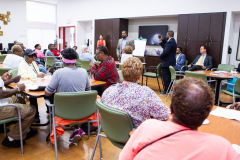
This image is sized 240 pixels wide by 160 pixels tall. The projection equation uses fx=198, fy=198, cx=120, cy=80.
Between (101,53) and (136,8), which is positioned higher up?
(136,8)

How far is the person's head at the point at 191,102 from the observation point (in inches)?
31.9

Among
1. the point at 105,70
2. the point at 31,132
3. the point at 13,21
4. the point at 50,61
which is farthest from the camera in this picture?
the point at 13,21

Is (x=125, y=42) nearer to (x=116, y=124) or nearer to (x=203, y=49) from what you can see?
(x=203, y=49)

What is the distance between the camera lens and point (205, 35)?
6.86 m

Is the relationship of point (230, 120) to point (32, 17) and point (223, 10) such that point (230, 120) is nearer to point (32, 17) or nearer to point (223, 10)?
point (223, 10)

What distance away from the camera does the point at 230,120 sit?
165 cm

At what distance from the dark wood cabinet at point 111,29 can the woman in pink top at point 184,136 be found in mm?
8468

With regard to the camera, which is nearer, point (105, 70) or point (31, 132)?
point (31, 132)

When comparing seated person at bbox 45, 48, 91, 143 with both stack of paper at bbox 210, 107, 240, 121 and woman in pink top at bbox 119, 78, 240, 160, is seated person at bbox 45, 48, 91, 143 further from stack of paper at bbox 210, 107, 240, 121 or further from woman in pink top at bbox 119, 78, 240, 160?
woman in pink top at bbox 119, 78, 240, 160

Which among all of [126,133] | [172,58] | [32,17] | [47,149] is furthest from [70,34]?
[126,133]

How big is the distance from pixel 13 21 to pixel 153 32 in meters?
7.97

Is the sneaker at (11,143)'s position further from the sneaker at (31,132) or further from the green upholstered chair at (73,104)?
the green upholstered chair at (73,104)

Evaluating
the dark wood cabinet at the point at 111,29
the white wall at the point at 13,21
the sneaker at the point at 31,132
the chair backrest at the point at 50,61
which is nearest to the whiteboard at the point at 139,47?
the dark wood cabinet at the point at 111,29

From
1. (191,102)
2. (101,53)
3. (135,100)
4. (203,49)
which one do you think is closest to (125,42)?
(203,49)
